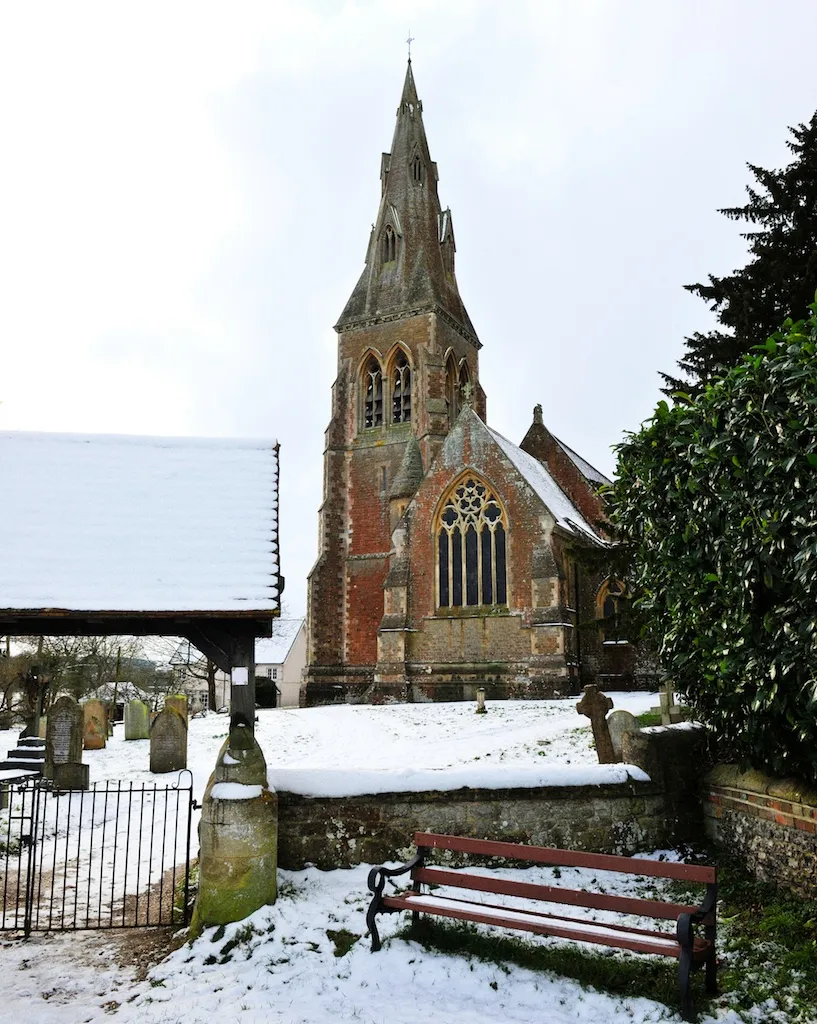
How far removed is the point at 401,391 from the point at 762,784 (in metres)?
27.5

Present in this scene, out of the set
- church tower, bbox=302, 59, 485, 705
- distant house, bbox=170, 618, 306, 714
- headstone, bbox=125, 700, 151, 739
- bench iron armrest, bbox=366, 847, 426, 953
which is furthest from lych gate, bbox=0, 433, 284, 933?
distant house, bbox=170, 618, 306, 714

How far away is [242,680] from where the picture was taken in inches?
283

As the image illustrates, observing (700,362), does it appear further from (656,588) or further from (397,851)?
(397,851)

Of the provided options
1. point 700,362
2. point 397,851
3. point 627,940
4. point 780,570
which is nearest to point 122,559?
point 397,851

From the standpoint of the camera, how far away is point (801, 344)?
595 cm

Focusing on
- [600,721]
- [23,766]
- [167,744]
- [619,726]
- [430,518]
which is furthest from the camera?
[430,518]

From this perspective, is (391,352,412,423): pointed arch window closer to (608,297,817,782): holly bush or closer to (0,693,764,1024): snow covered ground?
(608,297,817,782): holly bush

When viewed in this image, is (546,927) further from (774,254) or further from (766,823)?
(774,254)

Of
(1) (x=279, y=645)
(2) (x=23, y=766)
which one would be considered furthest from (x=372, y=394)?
(1) (x=279, y=645)

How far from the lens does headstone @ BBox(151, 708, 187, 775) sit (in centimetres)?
1494

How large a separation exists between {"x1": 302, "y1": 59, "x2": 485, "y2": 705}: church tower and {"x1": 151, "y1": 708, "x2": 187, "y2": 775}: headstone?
48.3 ft

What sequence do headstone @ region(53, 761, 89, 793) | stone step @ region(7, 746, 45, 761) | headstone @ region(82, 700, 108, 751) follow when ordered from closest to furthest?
1. headstone @ region(53, 761, 89, 793)
2. stone step @ region(7, 746, 45, 761)
3. headstone @ region(82, 700, 108, 751)

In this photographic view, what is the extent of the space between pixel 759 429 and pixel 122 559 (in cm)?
567

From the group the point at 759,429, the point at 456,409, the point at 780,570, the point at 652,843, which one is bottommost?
the point at 652,843
